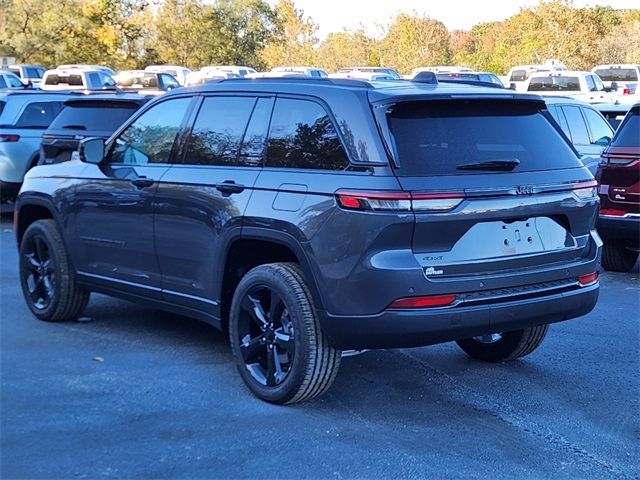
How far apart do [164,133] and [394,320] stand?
243 cm

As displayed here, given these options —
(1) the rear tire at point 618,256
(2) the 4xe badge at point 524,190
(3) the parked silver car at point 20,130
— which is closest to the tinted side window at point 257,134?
(2) the 4xe badge at point 524,190

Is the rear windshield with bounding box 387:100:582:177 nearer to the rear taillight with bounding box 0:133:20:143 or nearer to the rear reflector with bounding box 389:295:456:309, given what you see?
the rear reflector with bounding box 389:295:456:309

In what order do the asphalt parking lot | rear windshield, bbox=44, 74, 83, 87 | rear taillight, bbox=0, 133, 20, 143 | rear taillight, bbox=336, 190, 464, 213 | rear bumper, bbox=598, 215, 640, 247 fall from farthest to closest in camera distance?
rear windshield, bbox=44, 74, 83, 87, rear taillight, bbox=0, 133, 20, 143, rear bumper, bbox=598, 215, 640, 247, rear taillight, bbox=336, 190, 464, 213, the asphalt parking lot

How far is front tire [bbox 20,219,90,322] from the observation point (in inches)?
266

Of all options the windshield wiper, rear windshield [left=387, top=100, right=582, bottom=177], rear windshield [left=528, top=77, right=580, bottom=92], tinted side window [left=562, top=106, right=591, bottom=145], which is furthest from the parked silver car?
rear windshield [left=528, top=77, right=580, bottom=92]

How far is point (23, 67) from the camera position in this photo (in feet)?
125

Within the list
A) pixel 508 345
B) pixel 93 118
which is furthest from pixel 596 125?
pixel 508 345

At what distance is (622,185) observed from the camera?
878 centimetres

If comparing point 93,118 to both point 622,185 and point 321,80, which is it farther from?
point 321,80

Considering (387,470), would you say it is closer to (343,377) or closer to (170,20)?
(343,377)

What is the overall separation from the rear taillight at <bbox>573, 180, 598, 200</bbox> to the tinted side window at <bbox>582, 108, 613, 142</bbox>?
302 inches

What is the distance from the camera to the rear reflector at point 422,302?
4457 mm

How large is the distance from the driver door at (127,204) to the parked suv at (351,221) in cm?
2

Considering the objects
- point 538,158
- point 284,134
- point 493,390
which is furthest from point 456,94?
point 493,390
